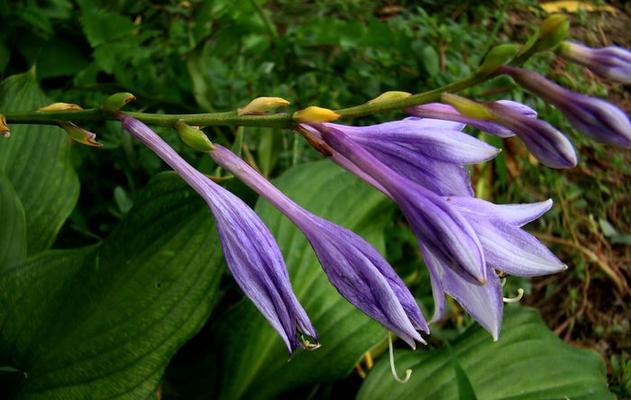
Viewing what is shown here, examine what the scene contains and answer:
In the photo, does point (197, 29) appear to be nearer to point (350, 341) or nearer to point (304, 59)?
point (304, 59)

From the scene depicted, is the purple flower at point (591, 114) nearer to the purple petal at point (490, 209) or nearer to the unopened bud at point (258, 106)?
the purple petal at point (490, 209)

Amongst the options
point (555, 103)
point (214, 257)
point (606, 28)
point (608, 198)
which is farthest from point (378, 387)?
point (606, 28)

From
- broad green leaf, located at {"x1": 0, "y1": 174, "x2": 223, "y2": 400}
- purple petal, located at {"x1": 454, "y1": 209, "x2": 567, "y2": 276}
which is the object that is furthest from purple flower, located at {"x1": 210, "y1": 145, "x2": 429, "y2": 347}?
broad green leaf, located at {"x1": 0, "y1": 174, "x2": 223, "y2": 400}

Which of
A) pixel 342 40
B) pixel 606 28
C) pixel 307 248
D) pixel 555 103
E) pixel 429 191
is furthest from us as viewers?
pixel 606 28

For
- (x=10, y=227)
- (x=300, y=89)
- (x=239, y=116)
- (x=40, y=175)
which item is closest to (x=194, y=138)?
(x=239, y=116)

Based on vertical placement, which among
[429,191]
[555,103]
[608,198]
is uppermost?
[555,103]

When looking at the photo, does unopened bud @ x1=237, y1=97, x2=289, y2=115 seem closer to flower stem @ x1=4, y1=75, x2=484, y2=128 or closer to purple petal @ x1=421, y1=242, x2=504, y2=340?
flower stem @ x1=4, y1=75, x2=484, y2=128

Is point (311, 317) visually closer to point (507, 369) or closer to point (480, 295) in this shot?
point (507, 369)
